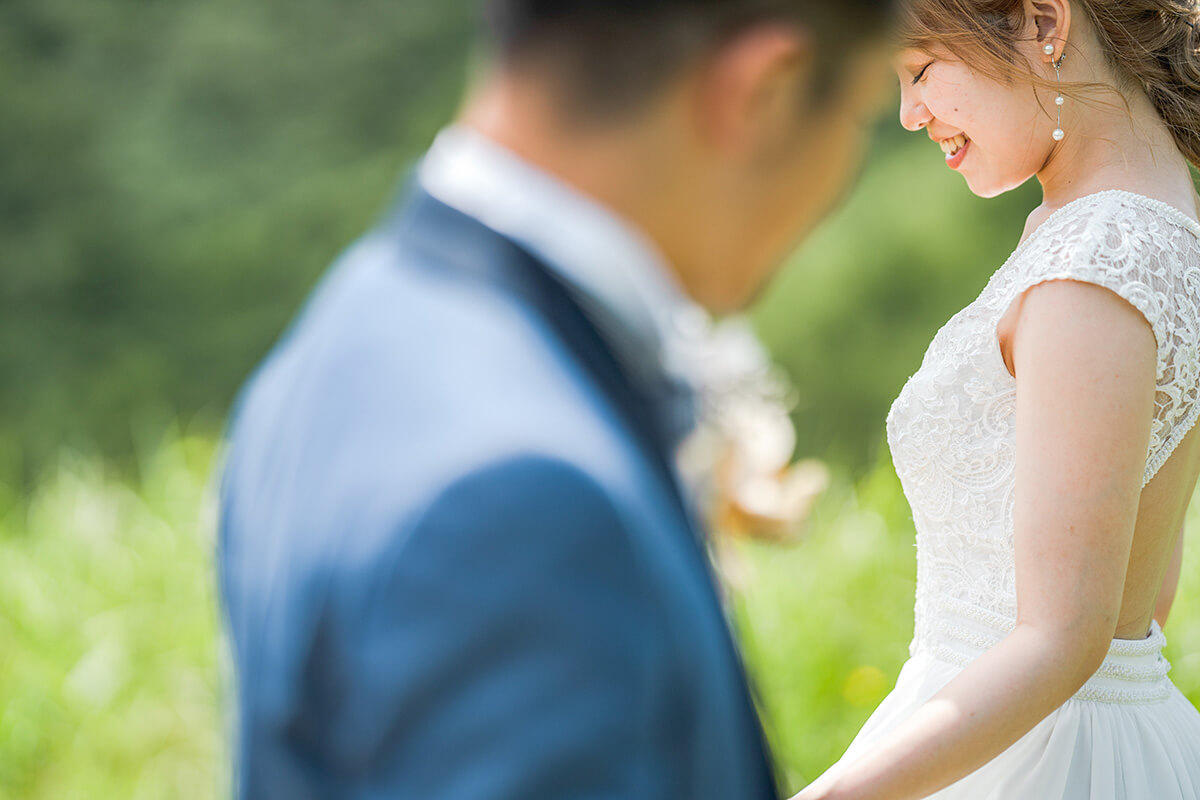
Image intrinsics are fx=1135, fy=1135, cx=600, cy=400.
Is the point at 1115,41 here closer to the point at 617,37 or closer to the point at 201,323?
the point at 617,37

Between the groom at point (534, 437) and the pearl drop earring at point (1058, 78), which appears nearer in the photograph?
the groom at point (534, 437)

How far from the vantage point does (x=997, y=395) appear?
1.65 m

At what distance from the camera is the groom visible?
68 centimetres

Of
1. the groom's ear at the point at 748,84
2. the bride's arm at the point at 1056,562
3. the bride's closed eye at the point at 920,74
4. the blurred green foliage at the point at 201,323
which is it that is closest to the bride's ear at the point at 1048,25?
the bride's closed eye at the point at 920,74

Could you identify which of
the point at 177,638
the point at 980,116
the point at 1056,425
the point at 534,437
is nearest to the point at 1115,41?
the point at 980,116

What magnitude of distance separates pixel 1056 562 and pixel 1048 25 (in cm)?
78

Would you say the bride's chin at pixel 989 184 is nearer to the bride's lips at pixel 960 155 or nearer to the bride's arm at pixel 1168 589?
the bride's lips at pixel 960 155

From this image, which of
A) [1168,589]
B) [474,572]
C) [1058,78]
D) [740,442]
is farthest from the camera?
[740,442]

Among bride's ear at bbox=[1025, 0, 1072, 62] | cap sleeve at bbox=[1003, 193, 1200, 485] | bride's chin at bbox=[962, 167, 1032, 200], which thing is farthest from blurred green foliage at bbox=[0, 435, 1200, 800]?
bride's ear at bbox=[1025, 0, 1072, 62]

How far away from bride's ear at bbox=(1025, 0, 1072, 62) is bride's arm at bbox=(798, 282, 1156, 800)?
0.45m

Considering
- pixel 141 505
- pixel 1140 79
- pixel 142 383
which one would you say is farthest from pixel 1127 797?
pixel 142 383

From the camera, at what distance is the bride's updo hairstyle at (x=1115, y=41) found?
5.34ft

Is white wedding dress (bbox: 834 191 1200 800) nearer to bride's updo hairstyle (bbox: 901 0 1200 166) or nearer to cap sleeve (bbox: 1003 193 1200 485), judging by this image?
cap sleeve (bbox: 1003 193 1200 485)

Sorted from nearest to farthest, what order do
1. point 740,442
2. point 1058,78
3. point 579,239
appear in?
point 579,239
point 1058,78
point 740,442
